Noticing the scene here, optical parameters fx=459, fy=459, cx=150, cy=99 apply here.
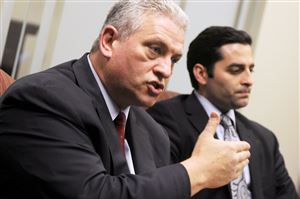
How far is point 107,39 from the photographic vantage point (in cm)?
124

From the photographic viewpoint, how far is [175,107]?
214 cm

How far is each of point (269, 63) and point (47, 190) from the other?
238cm

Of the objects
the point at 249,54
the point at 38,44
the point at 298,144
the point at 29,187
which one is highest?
the point at 249,54

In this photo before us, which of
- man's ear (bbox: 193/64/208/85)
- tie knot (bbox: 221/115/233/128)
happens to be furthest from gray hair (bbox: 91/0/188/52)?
man's ear (bbox: 193/64/208/85)

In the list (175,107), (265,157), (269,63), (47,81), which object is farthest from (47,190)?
(269,63)

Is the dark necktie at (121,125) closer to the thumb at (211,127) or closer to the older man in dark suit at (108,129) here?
the older man in dark suit at (108,129)

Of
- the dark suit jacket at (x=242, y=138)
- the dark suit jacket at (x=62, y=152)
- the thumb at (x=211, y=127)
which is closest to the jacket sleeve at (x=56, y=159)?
Result: the dark suit jacket at (x=62, y=152)

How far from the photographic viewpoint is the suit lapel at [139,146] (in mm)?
1245

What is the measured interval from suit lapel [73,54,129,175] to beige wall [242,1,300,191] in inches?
79.4

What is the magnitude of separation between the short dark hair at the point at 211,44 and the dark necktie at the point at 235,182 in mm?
285

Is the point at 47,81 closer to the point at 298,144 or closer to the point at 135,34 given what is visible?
the point at 135,34

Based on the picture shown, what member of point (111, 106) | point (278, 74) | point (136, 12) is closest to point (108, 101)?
point (111, 106)

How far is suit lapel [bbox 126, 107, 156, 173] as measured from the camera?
1245 millimetres

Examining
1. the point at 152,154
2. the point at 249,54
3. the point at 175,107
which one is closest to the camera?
the point at 152,154
